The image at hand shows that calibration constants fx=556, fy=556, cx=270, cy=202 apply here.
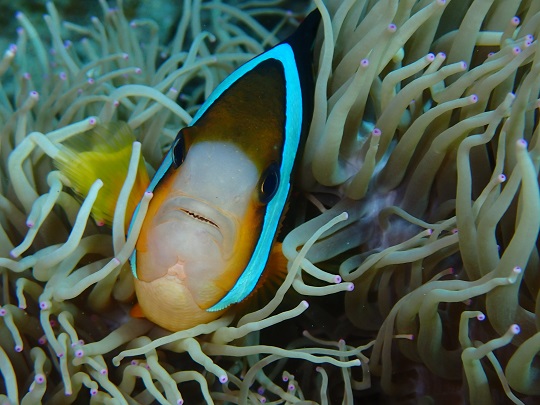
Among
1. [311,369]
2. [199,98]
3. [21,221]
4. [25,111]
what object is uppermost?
[199,98]

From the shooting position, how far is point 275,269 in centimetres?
91

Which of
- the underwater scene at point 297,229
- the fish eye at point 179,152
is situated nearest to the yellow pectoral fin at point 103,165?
the underwater scene at point 297,229

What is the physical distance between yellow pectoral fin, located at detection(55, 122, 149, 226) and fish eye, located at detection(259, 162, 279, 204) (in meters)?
0.21

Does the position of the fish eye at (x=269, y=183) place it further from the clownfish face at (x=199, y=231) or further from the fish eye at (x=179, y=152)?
the fish eye at (x=179, y=152)

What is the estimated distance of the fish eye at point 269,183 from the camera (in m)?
0.80

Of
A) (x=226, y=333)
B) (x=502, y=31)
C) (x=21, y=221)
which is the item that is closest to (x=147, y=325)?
(x=226, y=333)

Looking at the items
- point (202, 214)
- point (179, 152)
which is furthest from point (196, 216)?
point (179, 152)

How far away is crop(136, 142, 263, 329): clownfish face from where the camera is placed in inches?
29.0

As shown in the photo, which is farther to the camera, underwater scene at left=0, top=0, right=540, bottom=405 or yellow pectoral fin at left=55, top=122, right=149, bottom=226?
yellow pectoral fin at left=55, top=122, right=149, bottom=226

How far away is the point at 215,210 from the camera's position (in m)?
0.74

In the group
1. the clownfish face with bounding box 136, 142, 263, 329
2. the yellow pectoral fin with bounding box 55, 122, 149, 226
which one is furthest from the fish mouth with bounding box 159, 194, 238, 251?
the yellow pectoral fin with bounding box 55, 122, 149, 226

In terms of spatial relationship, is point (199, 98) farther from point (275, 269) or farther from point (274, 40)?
point (275, 269)

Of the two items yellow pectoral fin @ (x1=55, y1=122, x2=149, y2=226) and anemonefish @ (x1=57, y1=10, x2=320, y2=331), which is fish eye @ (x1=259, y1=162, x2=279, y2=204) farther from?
yellow pectoral fin @ (x1=55, y1=122, x2=149, y2=226)

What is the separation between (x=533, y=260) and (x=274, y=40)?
0.89 m
